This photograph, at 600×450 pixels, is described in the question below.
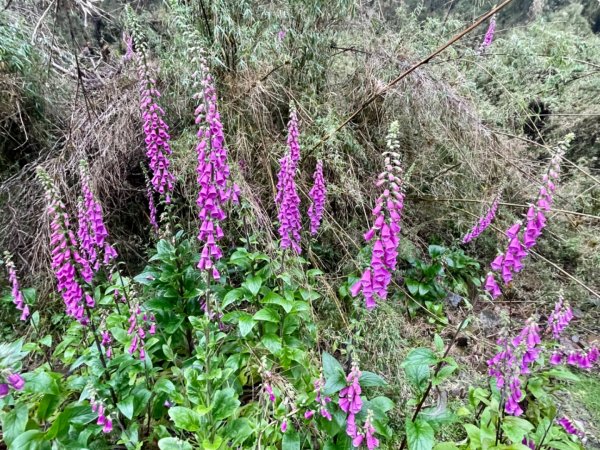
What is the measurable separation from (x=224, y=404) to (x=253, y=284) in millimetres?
878

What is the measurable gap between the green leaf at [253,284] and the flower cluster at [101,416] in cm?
115

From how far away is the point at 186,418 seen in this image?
78.7 inches

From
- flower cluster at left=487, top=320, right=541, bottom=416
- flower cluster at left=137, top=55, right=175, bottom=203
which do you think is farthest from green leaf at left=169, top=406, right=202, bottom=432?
flower cluster at left=487, top=320, right=541, bottom=416

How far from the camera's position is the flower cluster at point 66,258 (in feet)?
6.38

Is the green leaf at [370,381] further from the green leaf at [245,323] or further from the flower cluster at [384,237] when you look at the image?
the green leaf at [245,323]

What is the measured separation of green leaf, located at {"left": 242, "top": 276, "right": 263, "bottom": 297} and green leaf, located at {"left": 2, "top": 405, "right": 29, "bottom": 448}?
58.4 inches

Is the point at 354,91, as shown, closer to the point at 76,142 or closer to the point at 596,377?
the point at 76,142

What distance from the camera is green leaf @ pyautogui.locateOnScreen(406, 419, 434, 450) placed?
1.93 m

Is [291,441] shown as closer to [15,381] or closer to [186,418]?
[186,418]

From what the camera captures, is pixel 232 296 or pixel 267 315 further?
pixel 232 296

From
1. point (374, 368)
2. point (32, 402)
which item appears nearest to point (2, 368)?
point (32, 402)

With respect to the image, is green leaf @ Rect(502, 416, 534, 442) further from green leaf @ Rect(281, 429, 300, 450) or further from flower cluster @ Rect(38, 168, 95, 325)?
flower cluster @ Rect(38, 168, 95, 325)

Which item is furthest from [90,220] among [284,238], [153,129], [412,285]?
[412,285]

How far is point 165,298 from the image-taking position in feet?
9.30
